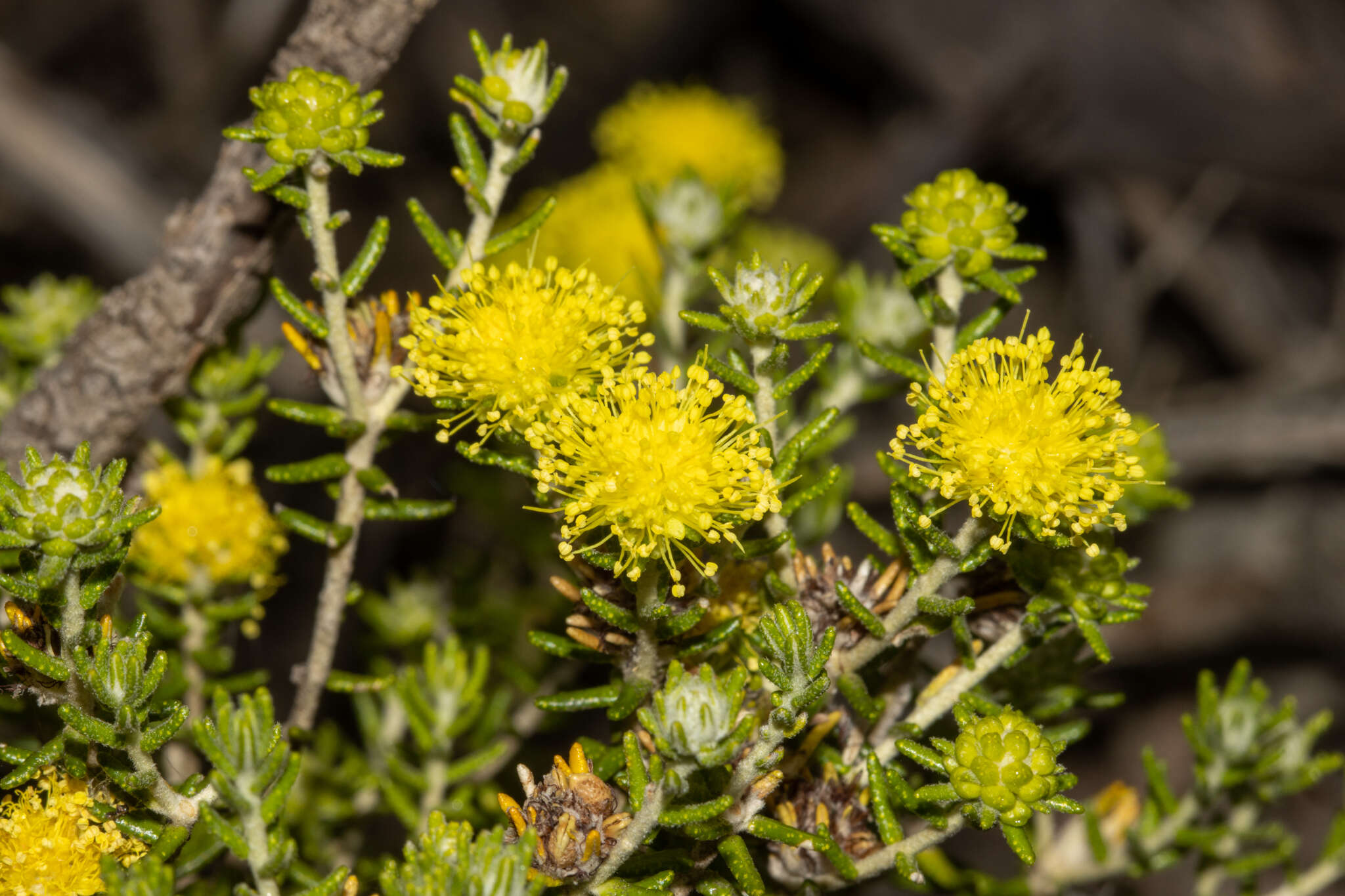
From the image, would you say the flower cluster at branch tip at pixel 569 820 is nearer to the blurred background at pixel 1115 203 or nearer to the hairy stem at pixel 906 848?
the hairy stem at pixel 906 848

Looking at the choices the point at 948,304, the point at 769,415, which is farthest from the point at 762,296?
the point at 948,304

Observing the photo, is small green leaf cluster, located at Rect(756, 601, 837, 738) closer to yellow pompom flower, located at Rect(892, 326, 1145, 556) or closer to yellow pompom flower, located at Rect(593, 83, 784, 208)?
yellow pompom flower, located at Rect(892, 326, 1145, 556)

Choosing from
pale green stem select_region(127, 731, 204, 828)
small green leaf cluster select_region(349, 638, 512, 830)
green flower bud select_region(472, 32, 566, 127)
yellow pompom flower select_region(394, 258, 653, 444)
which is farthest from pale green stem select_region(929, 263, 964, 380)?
pale green stem select_region(127, 731, 204, 828)

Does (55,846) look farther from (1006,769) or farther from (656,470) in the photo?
(1006,769)

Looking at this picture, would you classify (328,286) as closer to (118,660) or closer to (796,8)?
(118,660)

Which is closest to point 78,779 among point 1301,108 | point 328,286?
point 328,286

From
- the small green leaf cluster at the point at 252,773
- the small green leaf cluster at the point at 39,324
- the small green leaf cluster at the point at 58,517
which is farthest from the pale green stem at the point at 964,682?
the small green leaf cluster at the point at 39,324
